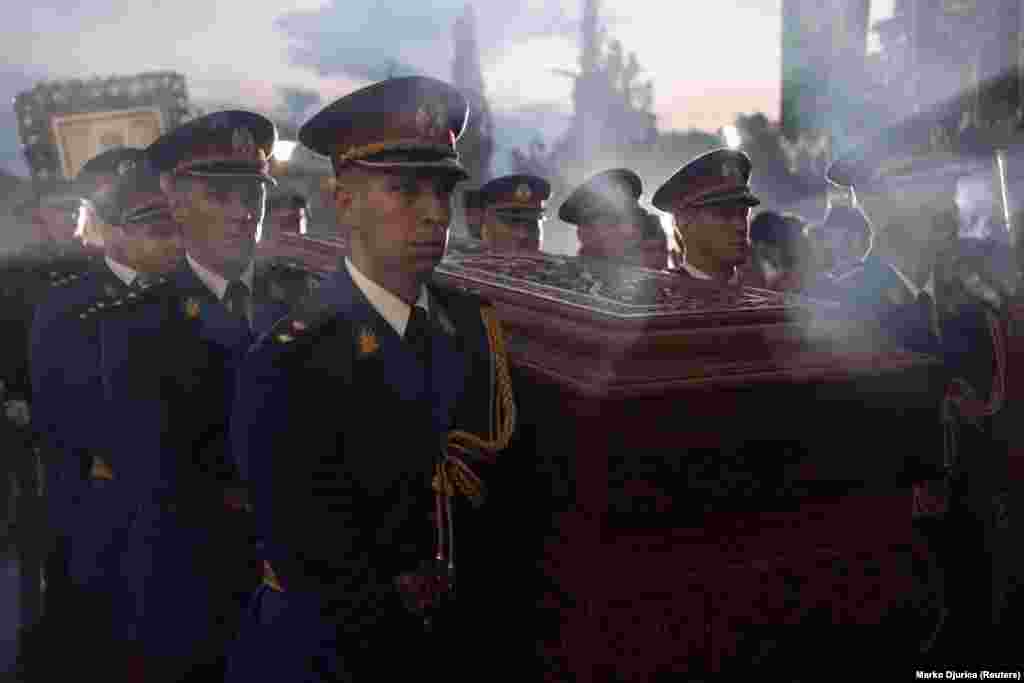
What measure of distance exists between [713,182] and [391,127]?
210cm

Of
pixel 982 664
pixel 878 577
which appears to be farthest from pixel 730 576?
pixel 982 664

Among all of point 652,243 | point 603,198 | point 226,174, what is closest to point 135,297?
point 226,174

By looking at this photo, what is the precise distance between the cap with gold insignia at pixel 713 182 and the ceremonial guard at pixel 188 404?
1.69 metres

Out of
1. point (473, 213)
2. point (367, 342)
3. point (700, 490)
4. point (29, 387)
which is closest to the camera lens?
point (367, 342)

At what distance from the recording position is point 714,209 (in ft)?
11.4

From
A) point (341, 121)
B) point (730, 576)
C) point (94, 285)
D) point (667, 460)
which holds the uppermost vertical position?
point (341, 121)

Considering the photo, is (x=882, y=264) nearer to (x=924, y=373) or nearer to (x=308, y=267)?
(x=924, y=373)

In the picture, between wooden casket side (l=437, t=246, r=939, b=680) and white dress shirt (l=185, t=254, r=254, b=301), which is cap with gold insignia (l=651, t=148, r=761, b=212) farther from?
white dress shirt (l=185, t=254, r=254, b=301)

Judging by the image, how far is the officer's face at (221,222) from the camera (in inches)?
98.0

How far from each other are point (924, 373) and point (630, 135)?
2097 centimetres

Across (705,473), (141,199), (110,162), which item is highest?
(110,162)

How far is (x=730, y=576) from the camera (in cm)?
189

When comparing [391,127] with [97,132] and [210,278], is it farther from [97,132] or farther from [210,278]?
[97,132]

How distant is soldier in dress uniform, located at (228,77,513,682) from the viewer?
152 cm
